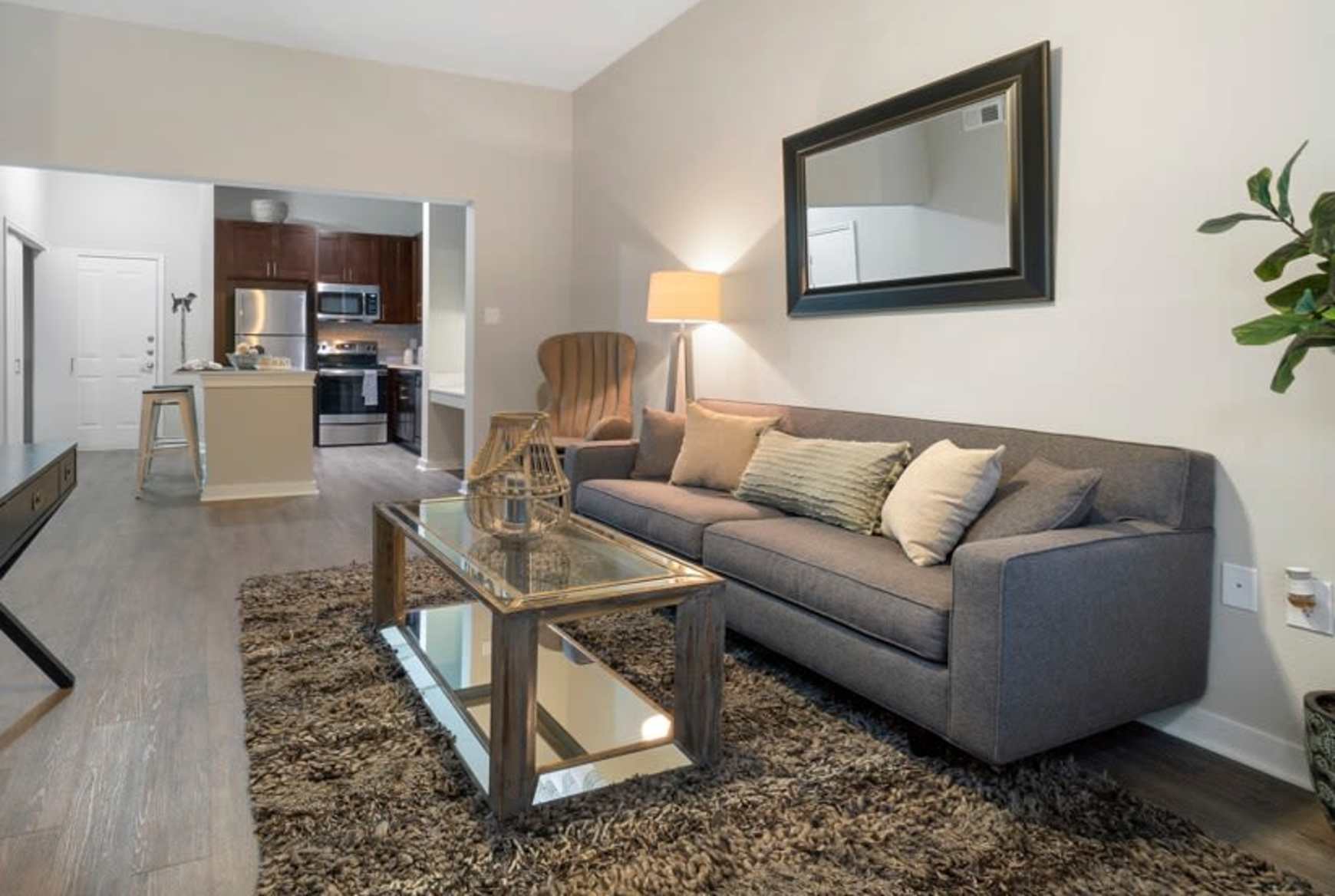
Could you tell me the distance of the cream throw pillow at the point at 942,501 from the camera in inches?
90.3

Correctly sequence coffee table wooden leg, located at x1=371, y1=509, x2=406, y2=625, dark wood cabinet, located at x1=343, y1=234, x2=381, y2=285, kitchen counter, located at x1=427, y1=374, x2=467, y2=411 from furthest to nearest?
dark wood cabinet, located at x1=343, y1=234, x2=381, y2=285, kitchen counter, located at x1=427, y1=374, x2=467, y2=411, coffee table wooden leg, located at x1=371, y1=509, x2=406, y2=625

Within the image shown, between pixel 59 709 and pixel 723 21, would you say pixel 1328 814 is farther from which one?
pixel 723 21

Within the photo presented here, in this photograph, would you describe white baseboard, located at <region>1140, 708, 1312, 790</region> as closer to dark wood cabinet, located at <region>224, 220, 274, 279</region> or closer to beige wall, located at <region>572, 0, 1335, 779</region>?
beige wall, located at <region>572, 0, 1335, 779</region>

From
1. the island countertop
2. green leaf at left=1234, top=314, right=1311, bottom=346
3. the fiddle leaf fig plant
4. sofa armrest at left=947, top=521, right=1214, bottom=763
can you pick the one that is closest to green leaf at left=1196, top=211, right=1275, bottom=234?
the fiddle leaf fig plant

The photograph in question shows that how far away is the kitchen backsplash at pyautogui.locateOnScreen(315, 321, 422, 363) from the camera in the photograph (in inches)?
369

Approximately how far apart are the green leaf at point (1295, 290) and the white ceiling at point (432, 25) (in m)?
3.46

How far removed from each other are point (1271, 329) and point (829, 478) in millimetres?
1355

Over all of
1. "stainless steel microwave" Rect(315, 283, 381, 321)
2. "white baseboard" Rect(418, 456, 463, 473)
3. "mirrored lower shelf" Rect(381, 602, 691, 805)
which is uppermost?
Answer: "stainless steel microwave" Rect(315, 283, 381, 321)

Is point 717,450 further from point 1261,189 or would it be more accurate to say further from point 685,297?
point 1261,189

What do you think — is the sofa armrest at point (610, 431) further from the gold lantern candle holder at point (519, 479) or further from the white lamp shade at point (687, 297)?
the gold lantern candle holder at point (519, 479)

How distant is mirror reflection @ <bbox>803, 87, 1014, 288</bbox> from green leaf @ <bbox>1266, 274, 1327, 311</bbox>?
38.0 inches

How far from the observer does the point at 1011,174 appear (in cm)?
268

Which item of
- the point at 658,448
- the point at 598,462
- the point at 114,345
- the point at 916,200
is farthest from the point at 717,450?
the point at 114,345

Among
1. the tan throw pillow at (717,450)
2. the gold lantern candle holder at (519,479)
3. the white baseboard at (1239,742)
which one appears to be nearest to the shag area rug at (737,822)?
the white baseboard at (1239,742)
